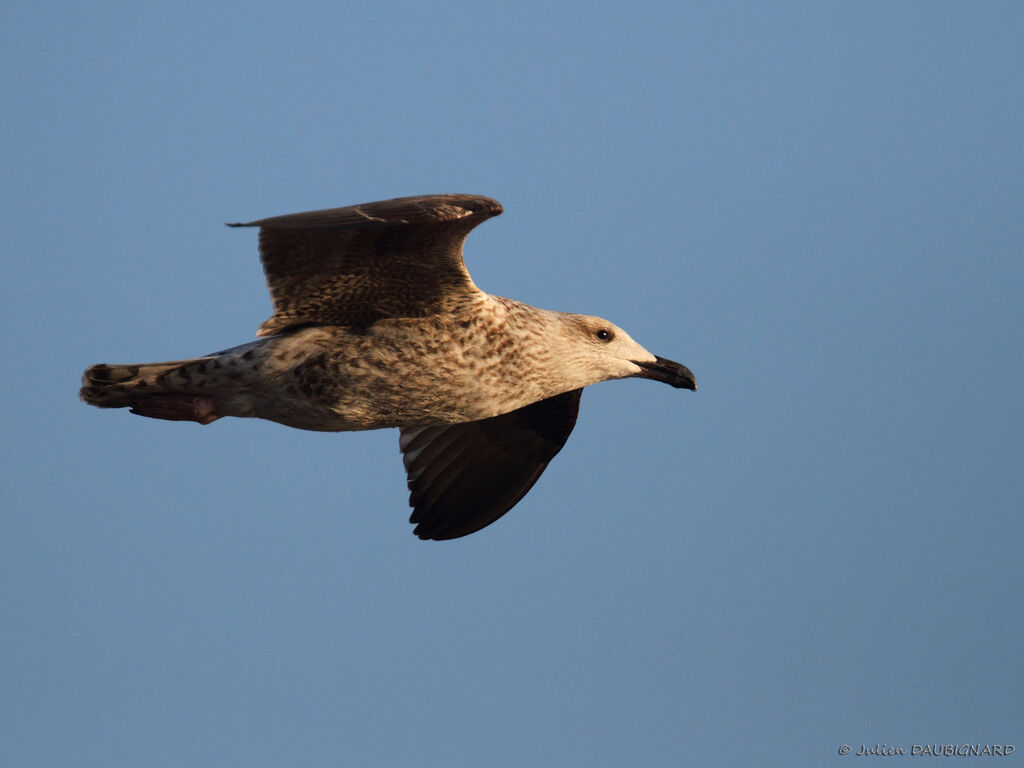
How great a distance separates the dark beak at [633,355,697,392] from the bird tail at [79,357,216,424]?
156 inches

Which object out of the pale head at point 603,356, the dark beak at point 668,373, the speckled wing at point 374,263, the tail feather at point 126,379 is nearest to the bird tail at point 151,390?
the tail feather at point 126,379

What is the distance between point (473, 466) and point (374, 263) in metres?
3.87

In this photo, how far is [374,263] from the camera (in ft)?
35.1

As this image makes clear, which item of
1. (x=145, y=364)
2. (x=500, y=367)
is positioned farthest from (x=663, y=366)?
(x=145, y=364)

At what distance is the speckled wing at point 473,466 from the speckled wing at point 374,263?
3.05 metres

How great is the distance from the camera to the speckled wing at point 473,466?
46.0 ft

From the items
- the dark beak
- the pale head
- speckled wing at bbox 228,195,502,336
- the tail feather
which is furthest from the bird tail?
the dark beak

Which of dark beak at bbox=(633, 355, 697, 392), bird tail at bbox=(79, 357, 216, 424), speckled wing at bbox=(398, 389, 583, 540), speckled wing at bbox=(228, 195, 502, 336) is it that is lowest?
speckled wing at bbox=(398, 389, 583, 540)

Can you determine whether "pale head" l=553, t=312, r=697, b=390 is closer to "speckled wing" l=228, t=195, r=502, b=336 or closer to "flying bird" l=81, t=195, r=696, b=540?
"flying bird" l=81, t=195, r=696, b=540

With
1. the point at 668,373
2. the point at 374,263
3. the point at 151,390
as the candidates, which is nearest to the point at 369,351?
the point at 374,263

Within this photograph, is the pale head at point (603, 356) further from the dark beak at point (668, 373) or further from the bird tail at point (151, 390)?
the bird tail at point (151, 390)

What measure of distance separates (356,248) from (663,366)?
3.49 metres

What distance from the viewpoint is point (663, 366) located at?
12.7 m

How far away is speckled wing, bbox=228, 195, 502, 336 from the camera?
32.6 feet
